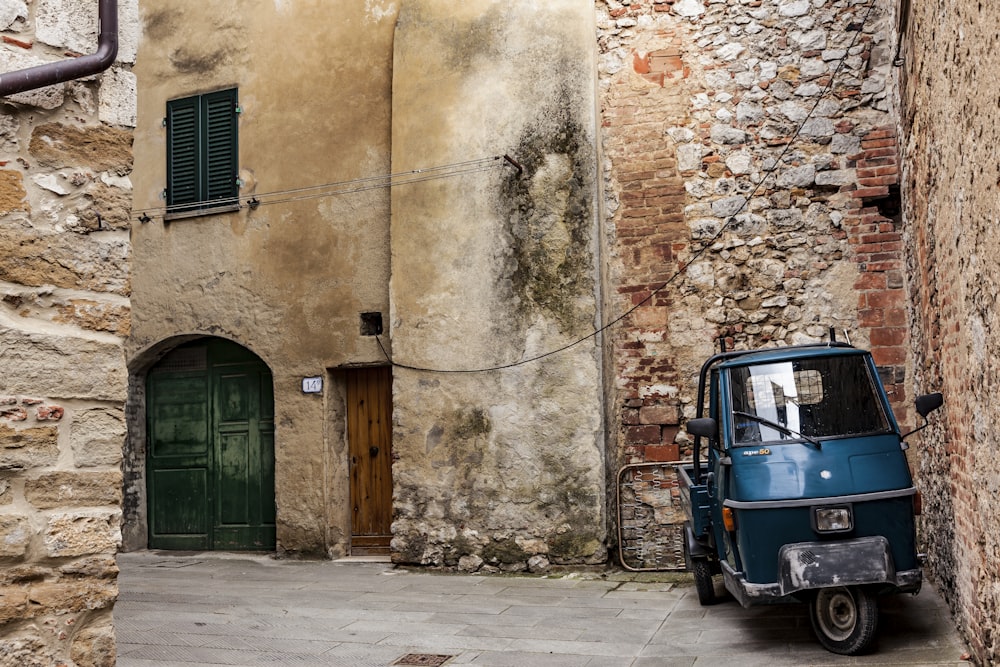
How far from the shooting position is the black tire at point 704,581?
267 inches

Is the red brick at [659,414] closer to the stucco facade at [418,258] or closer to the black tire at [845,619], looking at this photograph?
the stucco facade at [418,258]

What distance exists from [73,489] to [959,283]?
172 inches

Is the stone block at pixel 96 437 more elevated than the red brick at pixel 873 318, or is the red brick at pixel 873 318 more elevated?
the red brick at pixel 873 318

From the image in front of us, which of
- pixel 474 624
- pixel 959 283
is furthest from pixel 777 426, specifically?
pixel 474 624

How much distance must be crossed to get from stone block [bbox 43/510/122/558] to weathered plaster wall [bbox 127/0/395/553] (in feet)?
19.8

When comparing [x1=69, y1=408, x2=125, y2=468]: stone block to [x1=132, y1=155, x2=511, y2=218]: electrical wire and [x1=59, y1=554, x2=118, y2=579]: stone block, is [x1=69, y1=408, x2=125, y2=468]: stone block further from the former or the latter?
[x1=132, y1=155, x2=511, y2=218]: electrical wire

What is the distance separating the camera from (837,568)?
16.6ft

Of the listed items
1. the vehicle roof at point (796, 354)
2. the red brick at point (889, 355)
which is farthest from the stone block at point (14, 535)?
the red brick at point (889, 355)

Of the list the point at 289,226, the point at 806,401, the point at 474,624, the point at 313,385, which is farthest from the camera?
the point at 289,226

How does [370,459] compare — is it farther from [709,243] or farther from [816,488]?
[816,488]

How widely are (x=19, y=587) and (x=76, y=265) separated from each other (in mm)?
1097

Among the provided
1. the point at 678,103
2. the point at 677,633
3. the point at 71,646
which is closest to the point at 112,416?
the point at 71,646

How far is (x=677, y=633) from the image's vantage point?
611 cm

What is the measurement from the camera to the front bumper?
5.02 meters
